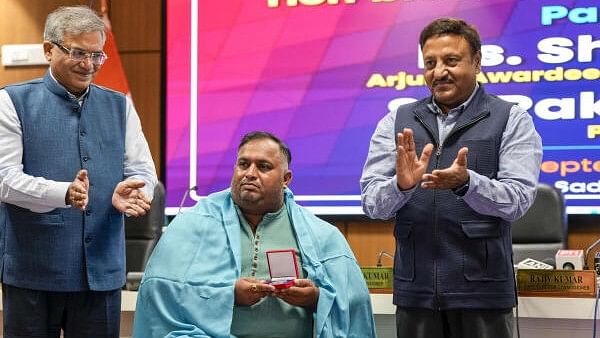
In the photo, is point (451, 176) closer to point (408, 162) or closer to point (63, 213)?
point (408, 162)

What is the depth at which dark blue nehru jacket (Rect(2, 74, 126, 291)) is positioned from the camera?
249cm

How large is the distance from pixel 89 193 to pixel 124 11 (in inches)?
126

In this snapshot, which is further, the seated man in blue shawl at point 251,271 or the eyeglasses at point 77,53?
the eyeglasses at point 77,53

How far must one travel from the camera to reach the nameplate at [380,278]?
3.04 m

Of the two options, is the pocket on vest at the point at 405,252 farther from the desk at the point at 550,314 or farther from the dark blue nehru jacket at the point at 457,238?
the desk at the point at 550,314

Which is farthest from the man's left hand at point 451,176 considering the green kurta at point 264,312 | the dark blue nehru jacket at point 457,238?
the green kurta at point 264,312

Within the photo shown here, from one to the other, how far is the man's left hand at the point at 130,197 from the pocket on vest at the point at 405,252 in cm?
79

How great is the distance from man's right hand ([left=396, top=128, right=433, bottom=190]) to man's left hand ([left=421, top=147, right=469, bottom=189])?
72mm

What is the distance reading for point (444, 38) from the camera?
2.52 m

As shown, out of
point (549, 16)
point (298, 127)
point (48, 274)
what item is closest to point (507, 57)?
point (549, 16)

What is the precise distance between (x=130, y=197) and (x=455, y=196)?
39.2 inches

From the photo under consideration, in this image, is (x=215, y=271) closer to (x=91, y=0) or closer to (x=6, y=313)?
(x=6, y=313)

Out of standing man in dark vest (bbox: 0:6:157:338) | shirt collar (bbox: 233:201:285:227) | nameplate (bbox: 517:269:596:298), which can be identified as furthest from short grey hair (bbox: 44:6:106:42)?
nameplate (bbox: 517:269:596:298)

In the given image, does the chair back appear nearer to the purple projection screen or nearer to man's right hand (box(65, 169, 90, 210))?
the purple projection screen
